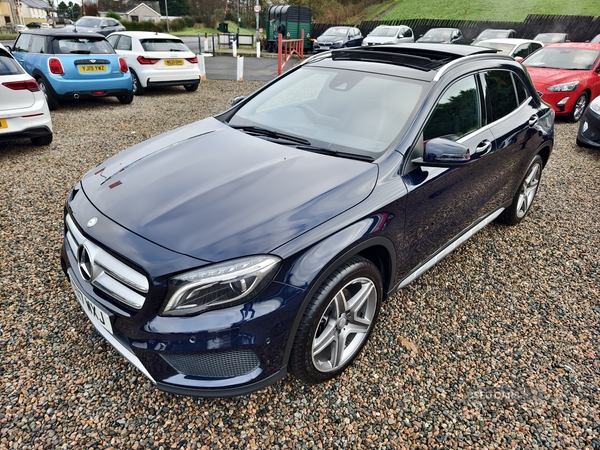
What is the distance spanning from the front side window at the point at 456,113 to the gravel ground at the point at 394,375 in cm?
124

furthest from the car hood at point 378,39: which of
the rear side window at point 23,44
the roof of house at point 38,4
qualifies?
the roof of house at point 38,4

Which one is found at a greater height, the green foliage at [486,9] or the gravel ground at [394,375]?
the green foliage at [486,9]

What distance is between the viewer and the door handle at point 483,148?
309 centimetres

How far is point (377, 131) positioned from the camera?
9.01 ft

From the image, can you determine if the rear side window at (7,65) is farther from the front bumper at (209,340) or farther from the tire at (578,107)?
the tire at (578,107)

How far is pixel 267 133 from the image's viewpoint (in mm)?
2973

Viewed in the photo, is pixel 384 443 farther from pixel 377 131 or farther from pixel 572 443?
pixel 377 131

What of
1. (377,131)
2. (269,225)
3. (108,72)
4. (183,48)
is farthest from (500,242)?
(183,48)

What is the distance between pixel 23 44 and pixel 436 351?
1048 cm

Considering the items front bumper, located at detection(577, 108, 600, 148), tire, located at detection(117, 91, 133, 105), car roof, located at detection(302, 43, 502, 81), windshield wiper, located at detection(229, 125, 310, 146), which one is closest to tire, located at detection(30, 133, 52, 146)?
tire, located at detection(117, 91, 133, 105)

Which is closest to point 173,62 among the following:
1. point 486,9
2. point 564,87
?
point 564,87

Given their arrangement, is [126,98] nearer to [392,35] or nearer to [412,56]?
[412,56]

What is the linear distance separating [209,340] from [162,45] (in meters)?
10.6

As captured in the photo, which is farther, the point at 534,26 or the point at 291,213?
the point at 534,26
